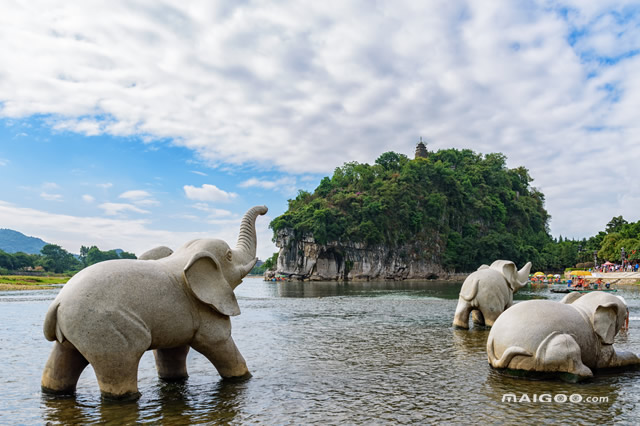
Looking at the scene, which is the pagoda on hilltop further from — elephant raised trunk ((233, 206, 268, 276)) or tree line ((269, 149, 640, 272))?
elephant raised trunk ((233, 206, 268, 276))

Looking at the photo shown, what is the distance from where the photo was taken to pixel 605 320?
752cm

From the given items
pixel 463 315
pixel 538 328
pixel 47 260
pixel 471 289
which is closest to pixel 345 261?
pixel 47 260

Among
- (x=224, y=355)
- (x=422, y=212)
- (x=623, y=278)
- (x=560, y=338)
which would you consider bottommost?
(x=623, y=278)

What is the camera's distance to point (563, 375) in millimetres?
7105

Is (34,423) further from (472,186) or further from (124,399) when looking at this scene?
(472,186)

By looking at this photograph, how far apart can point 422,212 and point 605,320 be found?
8480 cm

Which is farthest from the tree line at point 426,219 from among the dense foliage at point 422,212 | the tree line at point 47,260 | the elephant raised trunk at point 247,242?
the elephant raised trunk at point 247,242

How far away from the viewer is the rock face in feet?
277

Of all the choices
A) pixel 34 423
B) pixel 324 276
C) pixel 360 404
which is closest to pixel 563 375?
pixel 360 404

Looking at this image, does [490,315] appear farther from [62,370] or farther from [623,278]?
[623,278]

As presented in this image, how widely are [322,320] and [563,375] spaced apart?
35.7ft

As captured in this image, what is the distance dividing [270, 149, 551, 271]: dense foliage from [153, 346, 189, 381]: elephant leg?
2900 inches

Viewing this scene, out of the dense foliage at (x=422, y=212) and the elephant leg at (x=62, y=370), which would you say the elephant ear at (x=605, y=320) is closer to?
the elephant leg at (x=62, y=370)

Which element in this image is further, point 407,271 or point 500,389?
point 407,271
